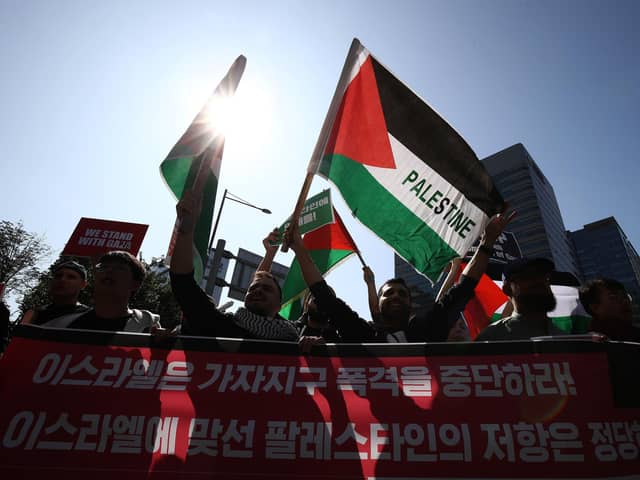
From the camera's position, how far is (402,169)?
3.62m

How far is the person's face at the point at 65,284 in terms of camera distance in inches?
121

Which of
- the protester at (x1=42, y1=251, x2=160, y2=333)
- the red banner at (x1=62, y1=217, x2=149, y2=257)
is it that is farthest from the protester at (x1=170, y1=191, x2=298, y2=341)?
the red banner at (x1=62, y1=217, x2=149, y2=257)

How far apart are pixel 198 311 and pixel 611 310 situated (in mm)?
2701

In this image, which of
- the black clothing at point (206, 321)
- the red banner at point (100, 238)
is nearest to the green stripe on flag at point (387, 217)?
the black clothing at point (206, 321)

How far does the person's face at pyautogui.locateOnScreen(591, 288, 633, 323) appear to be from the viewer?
241 centimetres

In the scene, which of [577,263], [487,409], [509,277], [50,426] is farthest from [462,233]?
[577,263]

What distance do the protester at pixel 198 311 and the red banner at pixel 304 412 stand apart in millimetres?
298

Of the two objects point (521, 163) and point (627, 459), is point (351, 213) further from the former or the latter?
point (521, 163)

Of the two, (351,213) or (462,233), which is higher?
(351,213)

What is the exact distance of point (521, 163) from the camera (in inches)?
3209

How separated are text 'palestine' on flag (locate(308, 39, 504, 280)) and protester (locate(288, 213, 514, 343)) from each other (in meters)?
0.57

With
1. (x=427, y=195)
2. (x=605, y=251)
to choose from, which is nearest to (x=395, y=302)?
(x=427, y=195)

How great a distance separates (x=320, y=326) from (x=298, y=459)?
1993mm

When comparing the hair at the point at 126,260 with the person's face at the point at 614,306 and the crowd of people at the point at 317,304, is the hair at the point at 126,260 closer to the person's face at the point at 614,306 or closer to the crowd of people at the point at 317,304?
the crowd of people at the point at 317,304
